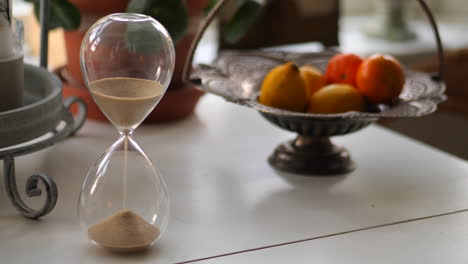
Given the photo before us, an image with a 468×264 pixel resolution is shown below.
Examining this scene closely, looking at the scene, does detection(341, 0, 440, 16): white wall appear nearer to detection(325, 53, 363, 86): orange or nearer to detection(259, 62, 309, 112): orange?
detection(325, 53, 363, 86): orange

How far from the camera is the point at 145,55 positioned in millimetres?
707

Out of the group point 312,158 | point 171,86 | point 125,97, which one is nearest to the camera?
point 125,97

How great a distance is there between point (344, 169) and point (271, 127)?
23 centimetres

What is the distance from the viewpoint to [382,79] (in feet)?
3.28

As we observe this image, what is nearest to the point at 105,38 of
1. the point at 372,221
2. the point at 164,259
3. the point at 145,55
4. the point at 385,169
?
the point at 145,55

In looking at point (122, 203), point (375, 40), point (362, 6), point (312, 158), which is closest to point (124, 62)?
point (122, 203)

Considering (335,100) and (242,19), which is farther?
(242,19)

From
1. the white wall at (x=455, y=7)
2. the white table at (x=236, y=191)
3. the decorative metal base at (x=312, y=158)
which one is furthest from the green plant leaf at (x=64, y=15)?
the white wall at (x=455, y=7)

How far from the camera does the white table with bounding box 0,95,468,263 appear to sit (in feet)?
2.61

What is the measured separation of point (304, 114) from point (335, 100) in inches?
3.6

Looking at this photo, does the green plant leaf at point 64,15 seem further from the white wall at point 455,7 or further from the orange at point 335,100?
the white wall at point 455,7

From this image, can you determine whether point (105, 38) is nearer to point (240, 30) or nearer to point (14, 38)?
point (14, 38)

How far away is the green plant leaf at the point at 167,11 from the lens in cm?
109

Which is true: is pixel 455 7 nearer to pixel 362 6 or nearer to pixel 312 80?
pixel 362 6
